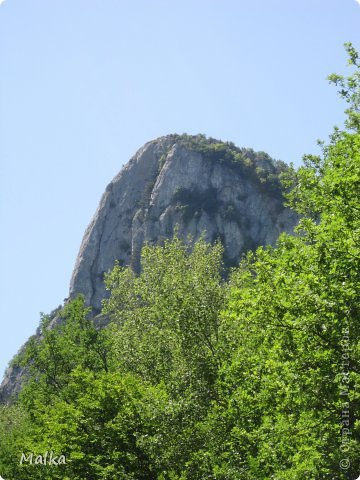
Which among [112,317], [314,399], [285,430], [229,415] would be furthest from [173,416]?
[112,317]

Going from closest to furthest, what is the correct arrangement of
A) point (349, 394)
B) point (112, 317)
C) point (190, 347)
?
point (349, 394) < point (190, 347) < point (112, 317)

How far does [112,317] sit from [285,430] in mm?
27102

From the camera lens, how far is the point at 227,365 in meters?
26.3

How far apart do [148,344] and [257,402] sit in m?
12.3

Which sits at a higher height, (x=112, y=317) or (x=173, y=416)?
(x=112, y=317)

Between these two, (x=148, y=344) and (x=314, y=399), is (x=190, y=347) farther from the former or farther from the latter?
(x=314, y=399)

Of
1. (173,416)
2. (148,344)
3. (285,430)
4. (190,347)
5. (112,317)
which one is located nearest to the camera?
(285,430)

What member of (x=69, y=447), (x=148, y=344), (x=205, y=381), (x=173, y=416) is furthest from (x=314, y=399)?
(x=148, y=344)

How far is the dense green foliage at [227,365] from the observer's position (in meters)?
17.9

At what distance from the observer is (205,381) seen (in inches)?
1159

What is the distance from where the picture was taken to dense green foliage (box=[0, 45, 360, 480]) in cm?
1788

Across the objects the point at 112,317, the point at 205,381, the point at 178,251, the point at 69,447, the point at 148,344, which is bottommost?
the point at 69,447

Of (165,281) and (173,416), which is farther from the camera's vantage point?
(165,281)

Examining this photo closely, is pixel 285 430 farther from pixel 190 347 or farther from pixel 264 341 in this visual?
pixel 190 347
